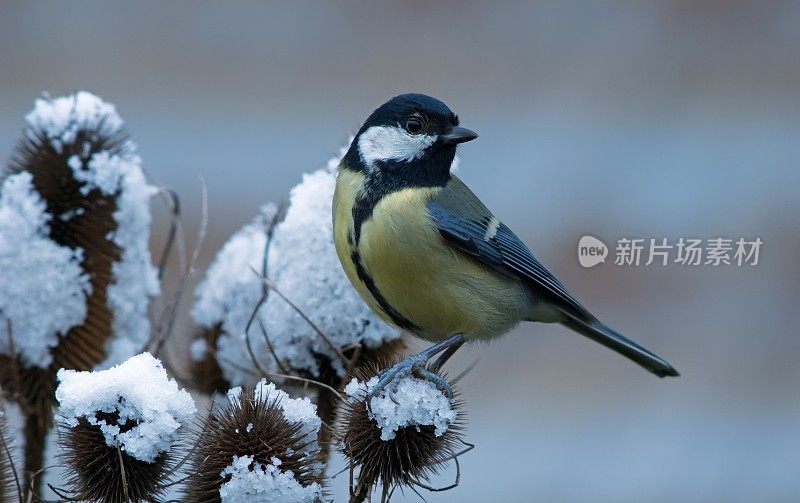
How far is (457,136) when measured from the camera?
1.40 m

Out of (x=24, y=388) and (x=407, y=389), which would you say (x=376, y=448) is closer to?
(x=407, y=389)

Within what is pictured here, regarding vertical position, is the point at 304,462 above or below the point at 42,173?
below

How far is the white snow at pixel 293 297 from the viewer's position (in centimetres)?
126

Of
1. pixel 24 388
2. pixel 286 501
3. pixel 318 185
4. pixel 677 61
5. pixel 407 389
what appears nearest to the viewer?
pixel 286 501

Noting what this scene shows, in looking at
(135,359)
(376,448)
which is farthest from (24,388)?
(376,448)

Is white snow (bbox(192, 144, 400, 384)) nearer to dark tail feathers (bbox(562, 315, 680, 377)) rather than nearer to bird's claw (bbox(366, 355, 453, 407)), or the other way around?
bird's claw (bbox(366, 355, 453, 407))

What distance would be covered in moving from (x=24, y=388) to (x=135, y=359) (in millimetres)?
416

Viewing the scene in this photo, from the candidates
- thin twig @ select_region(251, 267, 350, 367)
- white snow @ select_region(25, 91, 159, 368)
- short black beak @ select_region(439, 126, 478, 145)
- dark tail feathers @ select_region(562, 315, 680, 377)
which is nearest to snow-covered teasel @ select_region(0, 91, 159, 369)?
white snow @ select_region(25, 91, 159, 368)

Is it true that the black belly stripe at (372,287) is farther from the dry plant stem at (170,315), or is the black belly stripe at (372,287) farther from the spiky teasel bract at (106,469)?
the spiky teasel bract at (106,469)

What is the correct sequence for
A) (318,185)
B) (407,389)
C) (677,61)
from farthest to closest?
(677,61)
(318,185)
(407,389)

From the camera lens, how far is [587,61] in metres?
3.41

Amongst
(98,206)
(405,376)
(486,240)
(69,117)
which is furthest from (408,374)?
(69,117)

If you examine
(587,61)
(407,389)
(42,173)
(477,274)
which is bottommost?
(407,389)

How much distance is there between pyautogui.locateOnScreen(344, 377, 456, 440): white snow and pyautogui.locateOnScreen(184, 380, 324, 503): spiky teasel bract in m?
0.07
